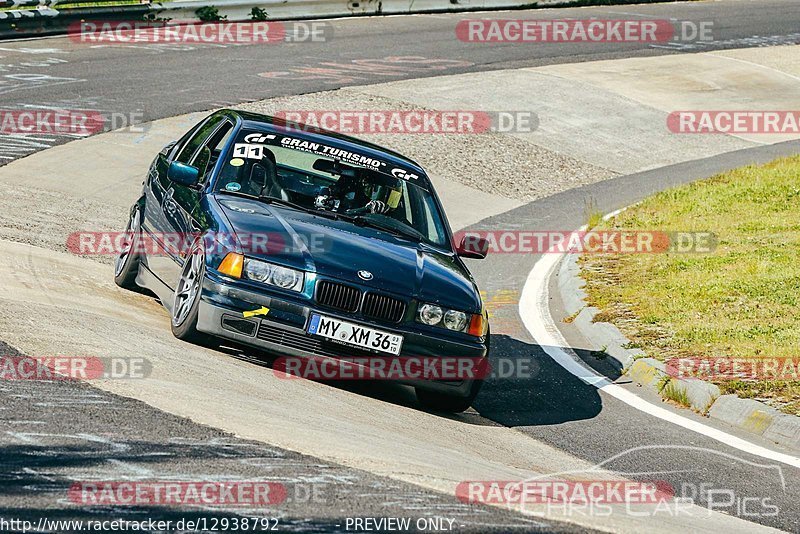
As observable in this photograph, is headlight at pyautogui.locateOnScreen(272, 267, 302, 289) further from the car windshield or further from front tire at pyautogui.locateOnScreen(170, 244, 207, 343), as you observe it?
the car windshield

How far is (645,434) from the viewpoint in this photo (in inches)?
333

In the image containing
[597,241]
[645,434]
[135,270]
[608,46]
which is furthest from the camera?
[608,46]

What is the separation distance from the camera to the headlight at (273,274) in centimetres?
789

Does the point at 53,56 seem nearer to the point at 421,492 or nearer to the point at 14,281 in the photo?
the point at 14,281

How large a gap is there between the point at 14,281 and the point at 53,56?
43.1 ft

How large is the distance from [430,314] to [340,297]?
2.01 feet

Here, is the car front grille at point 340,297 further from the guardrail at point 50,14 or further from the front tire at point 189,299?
the guardrail at point 50,14

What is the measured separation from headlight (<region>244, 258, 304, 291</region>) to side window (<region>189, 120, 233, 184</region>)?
5.16 feet

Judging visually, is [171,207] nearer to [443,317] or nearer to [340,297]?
[340,297]

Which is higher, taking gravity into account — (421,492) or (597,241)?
(421,492)

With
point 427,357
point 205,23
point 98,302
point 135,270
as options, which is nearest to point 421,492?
point 427,357

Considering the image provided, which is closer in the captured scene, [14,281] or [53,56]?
[14,281]

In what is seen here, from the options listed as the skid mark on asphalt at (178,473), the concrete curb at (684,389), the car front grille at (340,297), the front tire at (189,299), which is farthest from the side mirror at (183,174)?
the concrete curb at (684,389)

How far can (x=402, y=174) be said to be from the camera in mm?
9602
